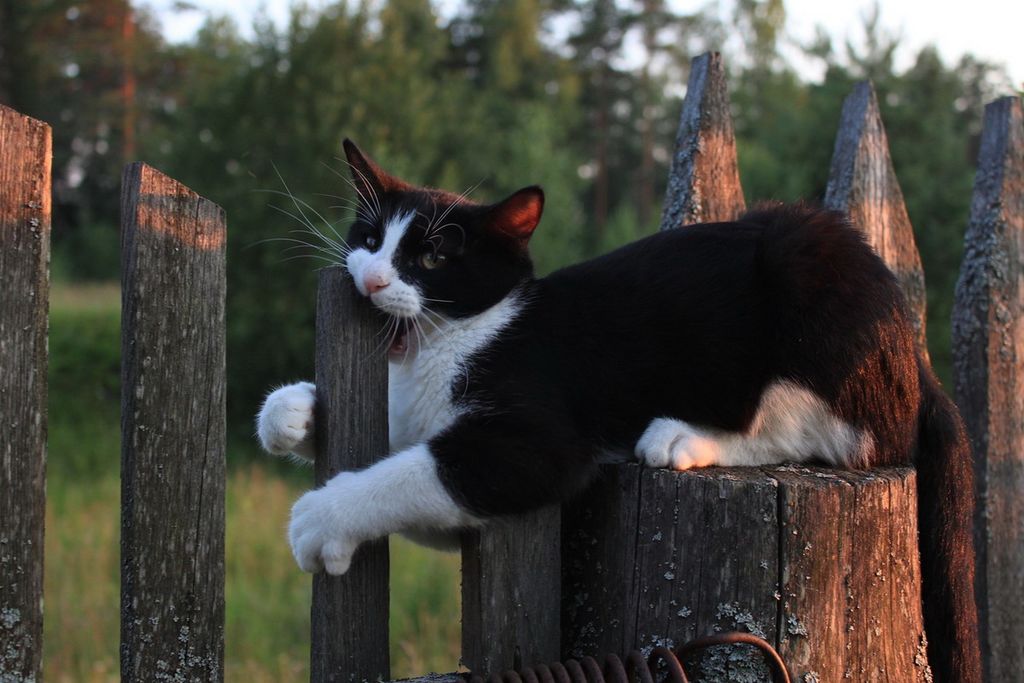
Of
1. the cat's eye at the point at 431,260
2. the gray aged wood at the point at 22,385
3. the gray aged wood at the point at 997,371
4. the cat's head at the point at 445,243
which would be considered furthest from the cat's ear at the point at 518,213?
the gray aged wood at the point at 997,371

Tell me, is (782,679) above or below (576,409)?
below

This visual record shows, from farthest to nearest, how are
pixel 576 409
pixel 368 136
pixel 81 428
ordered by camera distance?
1. pixel 368 136
2. pixel 81 428
3. pixel 576 409

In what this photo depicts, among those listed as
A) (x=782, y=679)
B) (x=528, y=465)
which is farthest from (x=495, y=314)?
(x=782, y=679)

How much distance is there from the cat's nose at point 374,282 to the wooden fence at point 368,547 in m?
0.03

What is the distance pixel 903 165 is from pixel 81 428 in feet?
26.0

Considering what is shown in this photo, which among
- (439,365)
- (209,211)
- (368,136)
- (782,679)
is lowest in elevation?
(782,679)

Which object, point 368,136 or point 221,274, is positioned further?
point 368,136

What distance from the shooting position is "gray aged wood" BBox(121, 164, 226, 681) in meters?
1.43

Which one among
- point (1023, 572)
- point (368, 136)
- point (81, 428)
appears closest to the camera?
point (1023, 572)

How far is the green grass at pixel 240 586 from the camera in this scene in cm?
421

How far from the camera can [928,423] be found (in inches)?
77.0

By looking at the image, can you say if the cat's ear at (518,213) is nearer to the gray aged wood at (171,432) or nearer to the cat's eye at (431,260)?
the cat's eye at (431,260)

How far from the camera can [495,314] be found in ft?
6.44

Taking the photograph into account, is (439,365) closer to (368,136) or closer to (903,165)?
(903,165)
